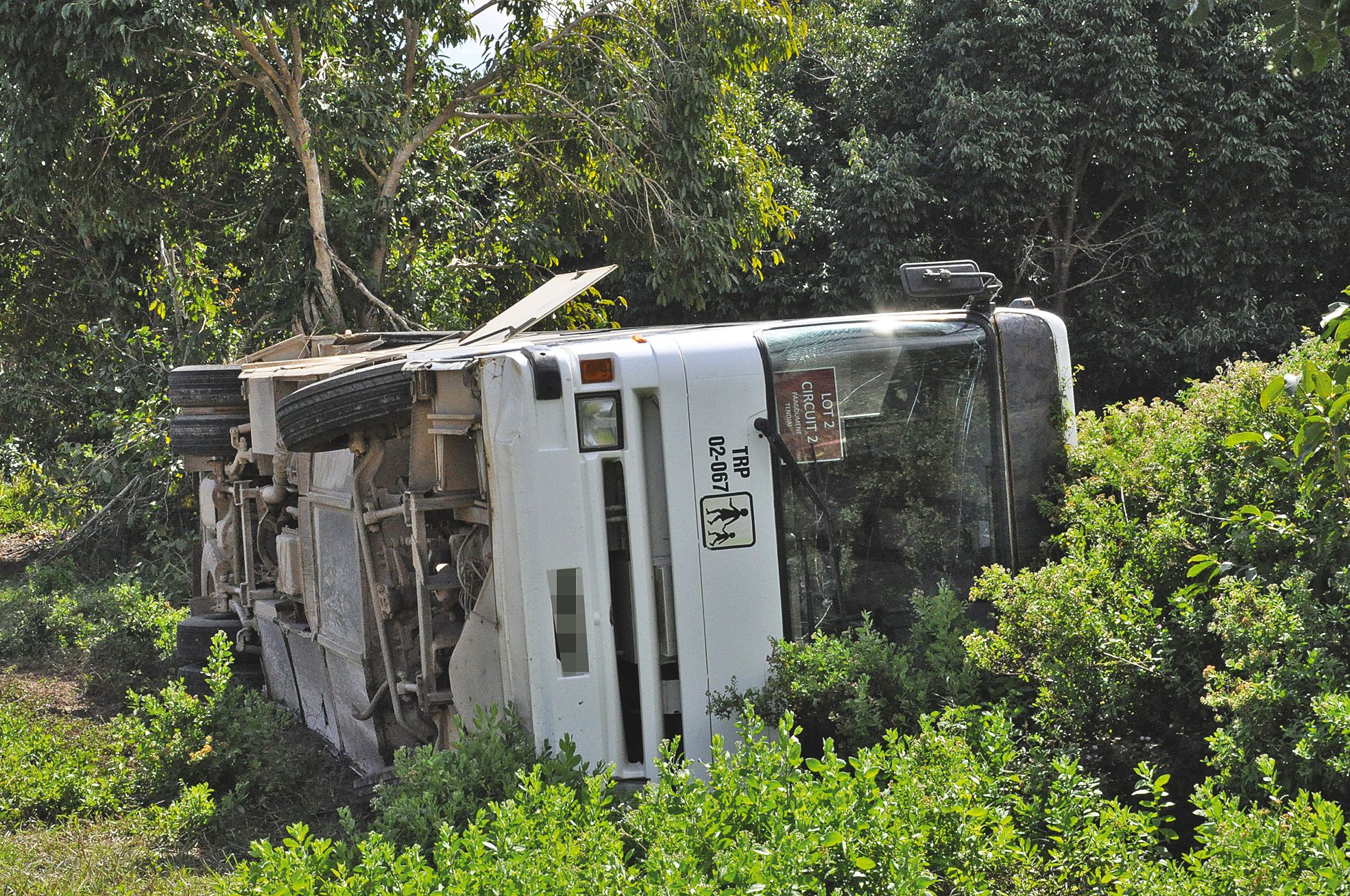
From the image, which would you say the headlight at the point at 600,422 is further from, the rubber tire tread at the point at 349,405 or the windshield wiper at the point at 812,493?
the rubber tire tread at the point at 349,405

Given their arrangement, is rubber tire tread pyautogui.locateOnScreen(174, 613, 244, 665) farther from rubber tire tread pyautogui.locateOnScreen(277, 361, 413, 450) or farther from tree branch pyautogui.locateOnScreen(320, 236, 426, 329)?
tree branch pyautogui.locateOnScreen(320, 236, 426, 329)

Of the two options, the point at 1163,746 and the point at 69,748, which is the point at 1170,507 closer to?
the point at 1163,746

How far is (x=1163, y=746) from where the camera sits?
4160 millimetres

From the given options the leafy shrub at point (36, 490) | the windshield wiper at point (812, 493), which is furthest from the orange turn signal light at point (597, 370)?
the leafy shrub at point (36, 490)

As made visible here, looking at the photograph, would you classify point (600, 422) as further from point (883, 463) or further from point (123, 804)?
point (123, 804)

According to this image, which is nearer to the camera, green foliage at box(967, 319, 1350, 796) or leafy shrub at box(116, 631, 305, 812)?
green foliage at box(967, 319, 1350, 796)

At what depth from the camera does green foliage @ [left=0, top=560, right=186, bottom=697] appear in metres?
8.36

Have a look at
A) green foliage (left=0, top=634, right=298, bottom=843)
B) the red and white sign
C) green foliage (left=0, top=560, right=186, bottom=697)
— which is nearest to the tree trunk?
Answer: green foliage (left=0, top=560, right=186, bottom=697)

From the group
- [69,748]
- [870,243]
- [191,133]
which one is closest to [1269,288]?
[870,243]

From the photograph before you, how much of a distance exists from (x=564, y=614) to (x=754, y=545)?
2.39 ft

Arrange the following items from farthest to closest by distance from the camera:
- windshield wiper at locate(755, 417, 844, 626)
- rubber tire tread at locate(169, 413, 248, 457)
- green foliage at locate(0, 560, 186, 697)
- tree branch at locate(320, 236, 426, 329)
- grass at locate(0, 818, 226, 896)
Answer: tree branch at locate(320, 236, 426, 329)
green foliage at locate(0, 560, 186, 697)
rubber tire tread at locate(169, 413, 248, 457)
windshield wiper at locate(755, 417, 844, 626)
grass at locate(0, 818, 226, 896)

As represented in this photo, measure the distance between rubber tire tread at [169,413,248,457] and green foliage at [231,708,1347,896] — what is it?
4.04m

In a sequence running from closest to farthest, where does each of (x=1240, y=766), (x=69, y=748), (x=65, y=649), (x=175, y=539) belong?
(x=1240, y=766)
(x=69, y=748)
(x=65, y=649)
(x=175, y=539)

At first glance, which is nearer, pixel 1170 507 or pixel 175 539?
pixel 1170 507
